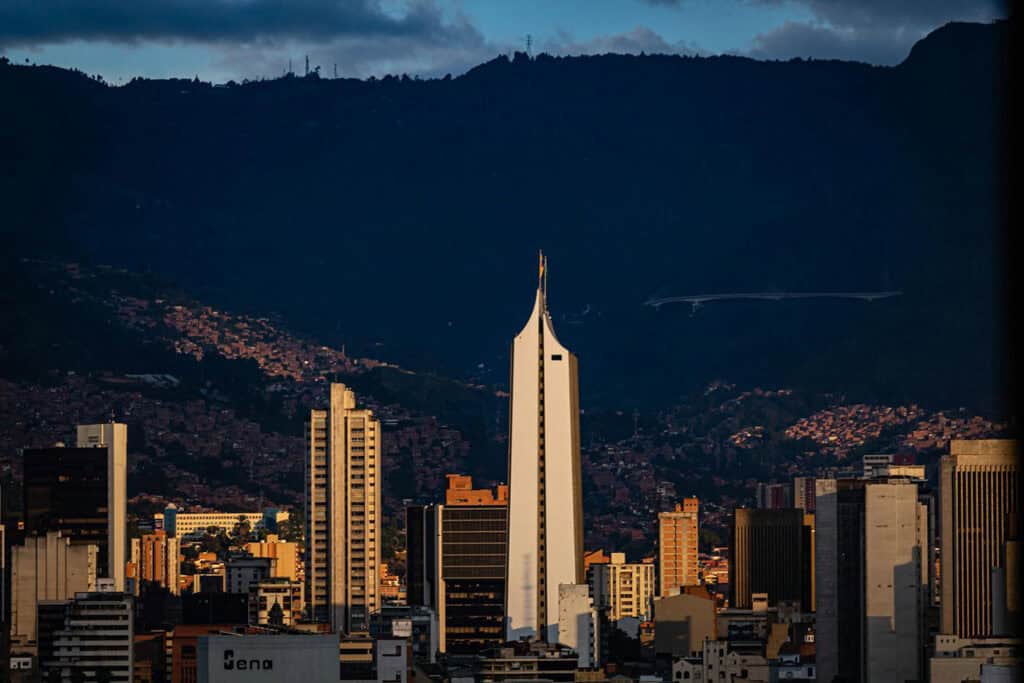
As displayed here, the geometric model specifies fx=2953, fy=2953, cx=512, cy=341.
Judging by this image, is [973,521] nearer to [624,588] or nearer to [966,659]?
[966,659]

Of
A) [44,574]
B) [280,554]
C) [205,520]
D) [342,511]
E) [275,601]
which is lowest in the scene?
[275,601]

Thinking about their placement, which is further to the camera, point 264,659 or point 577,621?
point 577,621

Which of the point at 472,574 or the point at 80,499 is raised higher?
the point at 80,499

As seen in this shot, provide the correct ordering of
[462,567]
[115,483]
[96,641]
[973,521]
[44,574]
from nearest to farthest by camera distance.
Result: [96,641]
[973,521]
[44,574]
[462,567]
[115,483]

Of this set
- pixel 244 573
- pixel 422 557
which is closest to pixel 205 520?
pixel 244 573

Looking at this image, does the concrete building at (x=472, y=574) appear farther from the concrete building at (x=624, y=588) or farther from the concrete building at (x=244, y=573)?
the concrete building at (x=244, y=573)

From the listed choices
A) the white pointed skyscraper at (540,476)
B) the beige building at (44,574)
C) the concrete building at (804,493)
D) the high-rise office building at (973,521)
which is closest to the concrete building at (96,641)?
the beige building at (44,574)

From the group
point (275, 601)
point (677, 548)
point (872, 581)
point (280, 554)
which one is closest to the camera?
point (872, 581)

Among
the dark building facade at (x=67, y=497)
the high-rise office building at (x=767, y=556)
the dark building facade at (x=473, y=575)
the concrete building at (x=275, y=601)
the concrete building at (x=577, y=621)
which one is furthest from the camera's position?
the high-rise office building at (x=767, y=556)
